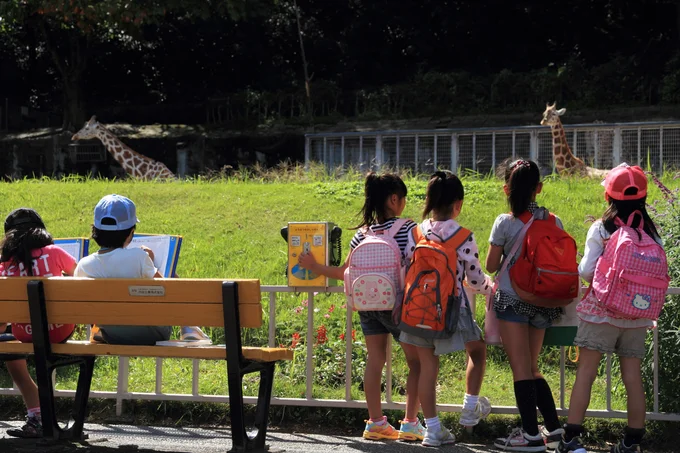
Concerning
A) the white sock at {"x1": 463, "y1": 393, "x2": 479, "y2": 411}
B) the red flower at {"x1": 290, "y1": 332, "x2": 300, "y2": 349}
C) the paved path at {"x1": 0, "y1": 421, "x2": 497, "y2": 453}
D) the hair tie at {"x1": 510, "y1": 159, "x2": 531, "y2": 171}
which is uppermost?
the hair tie at {"x1": 510, "y1": 159, "x2": 531, "y2": 171}

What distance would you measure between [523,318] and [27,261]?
320 centimetres

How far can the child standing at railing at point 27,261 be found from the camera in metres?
6.01

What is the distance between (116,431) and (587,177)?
33.3ft

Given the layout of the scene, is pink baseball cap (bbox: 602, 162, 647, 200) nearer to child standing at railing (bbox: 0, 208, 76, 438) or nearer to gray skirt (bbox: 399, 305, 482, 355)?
gray skirt (bbox: 399, 305, 482, 355)

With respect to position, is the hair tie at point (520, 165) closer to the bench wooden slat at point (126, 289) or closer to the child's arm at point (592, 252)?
the child's arm at point (592, 252)

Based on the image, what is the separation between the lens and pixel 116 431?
6473 mm

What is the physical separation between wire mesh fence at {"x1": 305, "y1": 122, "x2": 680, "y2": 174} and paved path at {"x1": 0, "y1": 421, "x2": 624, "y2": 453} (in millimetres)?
10873

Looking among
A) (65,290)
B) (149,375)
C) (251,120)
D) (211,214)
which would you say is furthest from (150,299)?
(251,120)

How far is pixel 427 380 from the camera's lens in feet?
18.6

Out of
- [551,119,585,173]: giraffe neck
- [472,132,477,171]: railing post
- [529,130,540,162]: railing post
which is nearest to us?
[551,119,585,173]: giraffe neck

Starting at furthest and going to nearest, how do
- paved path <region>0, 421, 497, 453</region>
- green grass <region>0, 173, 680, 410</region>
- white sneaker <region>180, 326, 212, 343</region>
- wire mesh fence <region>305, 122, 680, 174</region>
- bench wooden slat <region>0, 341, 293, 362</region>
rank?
1. wire mesh fence <region>305, 122, 680, 174</region>
2. green grass <region>0, 173, 680, 410</region>
3. white sneaker <region>180, 326, 212, 343</region>
4. paved path <region>0, 421, 497, 453</region>
5. bench wooden slat <region>0, 341, 293, 362</region>

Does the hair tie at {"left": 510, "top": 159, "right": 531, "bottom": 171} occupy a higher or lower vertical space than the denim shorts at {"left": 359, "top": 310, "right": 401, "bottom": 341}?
higher

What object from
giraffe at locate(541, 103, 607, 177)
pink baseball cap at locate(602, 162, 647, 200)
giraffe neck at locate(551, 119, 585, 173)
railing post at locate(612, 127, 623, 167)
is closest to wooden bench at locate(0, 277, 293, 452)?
pink baseball cap at locate(602, 162, 647, 200)

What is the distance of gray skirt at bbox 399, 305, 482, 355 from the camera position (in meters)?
5.62
